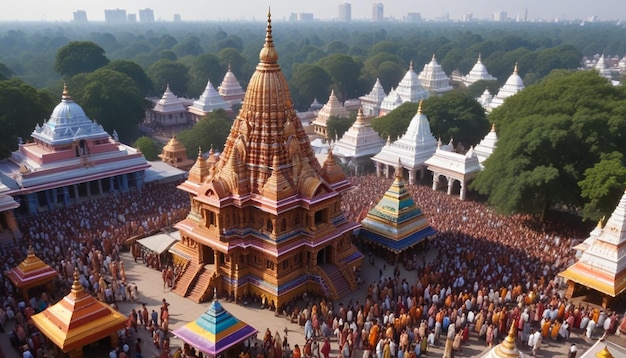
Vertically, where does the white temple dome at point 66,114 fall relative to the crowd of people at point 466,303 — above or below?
above

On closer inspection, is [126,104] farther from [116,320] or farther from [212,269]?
[116,320]

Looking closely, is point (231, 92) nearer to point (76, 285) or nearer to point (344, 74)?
point (344, 74)

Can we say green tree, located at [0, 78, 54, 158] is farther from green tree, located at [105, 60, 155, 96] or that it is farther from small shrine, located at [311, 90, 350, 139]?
small shrine, located at [311, 90, 350, 139]

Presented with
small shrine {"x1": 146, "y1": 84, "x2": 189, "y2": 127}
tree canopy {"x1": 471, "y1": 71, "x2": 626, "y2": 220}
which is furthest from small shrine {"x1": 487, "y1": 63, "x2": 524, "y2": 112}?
small shrine {"x1": 146, "y1": 84, "x2": 189, "y2": 127}

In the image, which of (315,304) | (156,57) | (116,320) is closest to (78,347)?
(116,320)

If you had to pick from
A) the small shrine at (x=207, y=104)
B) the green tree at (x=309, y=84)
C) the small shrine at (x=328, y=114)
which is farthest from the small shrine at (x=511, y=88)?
the small shrine at (x=207, y=104)

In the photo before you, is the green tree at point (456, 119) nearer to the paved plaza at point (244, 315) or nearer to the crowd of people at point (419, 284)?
Result: the crowd of people at point (419, 284)
